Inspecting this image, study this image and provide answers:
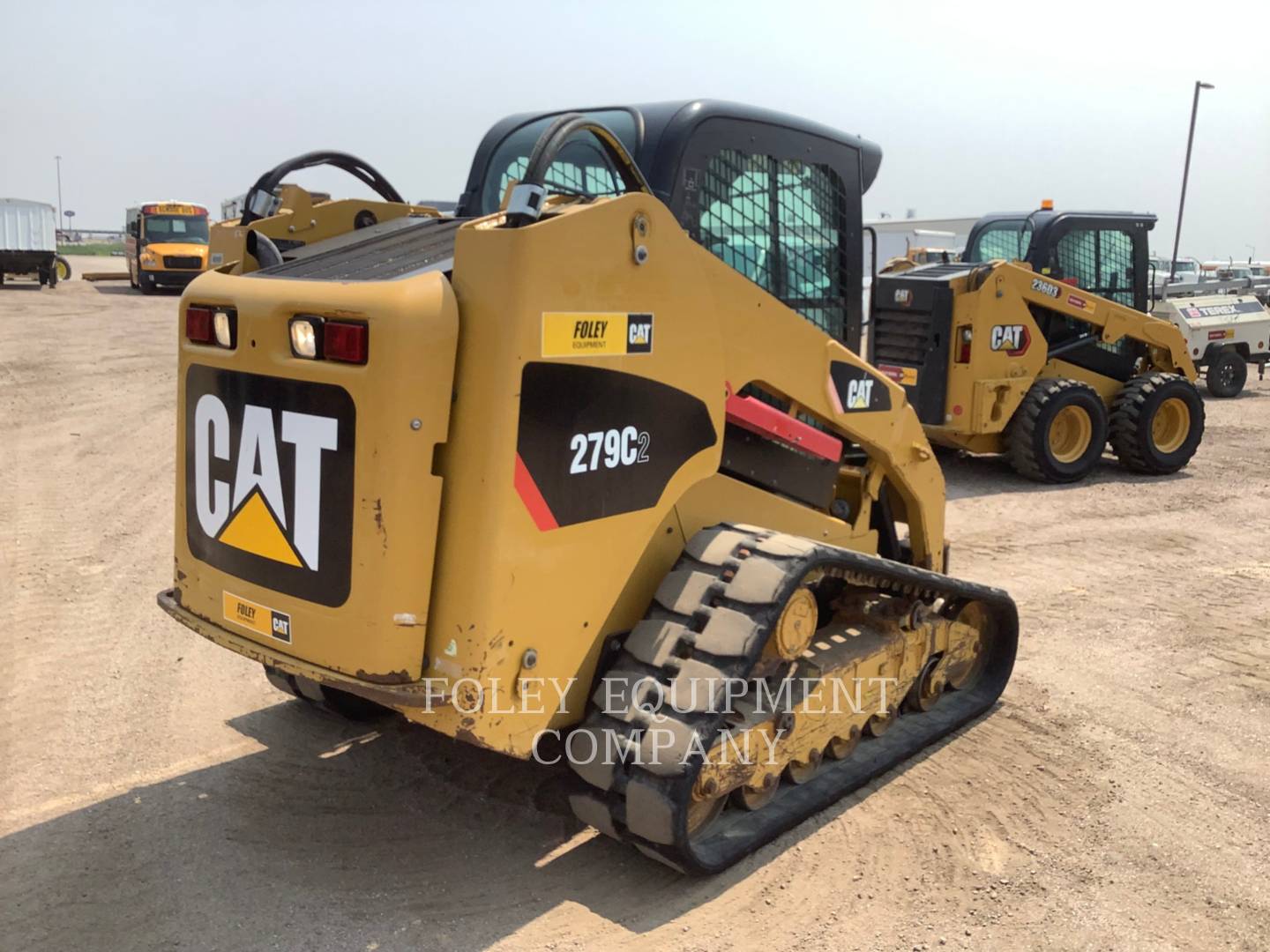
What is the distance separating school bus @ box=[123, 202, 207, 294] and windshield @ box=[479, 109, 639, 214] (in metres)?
26.2

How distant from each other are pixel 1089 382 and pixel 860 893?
27.3 ft

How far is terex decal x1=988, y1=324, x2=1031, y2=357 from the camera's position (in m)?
9.54

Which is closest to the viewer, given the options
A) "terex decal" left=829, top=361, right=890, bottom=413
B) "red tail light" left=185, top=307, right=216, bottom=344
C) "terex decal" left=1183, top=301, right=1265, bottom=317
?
"red tail light" left=185, top=307, right=216, bottom=344

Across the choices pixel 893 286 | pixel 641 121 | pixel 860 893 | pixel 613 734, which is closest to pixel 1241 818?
pixel 860 893

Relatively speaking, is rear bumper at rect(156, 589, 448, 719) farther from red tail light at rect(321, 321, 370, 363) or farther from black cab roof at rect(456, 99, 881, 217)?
black cab roof at rect(456, 99, 881, 217)

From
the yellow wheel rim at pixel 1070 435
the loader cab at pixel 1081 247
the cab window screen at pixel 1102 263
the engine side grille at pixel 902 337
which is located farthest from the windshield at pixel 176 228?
the yellow wheel rim at pixel 1070 435

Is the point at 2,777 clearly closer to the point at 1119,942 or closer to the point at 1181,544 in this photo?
the point at 1119,942

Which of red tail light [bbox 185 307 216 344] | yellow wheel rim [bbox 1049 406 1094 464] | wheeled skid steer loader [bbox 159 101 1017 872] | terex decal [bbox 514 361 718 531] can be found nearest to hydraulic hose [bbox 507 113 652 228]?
wheeled skid steer loader [bbox 159 101 1017 872]

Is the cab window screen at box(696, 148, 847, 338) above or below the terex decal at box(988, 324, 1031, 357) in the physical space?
above

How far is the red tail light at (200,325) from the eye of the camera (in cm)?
333

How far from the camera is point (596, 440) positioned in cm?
317

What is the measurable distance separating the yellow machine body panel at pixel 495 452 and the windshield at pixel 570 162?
0.66m

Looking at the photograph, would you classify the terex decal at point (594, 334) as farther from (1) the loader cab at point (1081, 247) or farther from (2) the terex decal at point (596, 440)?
(1) the loader cab at point (1081, 247)

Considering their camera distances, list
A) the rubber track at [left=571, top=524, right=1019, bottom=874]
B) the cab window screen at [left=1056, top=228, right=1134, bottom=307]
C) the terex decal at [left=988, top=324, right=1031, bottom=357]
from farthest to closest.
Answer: the cab window screen at [left=1056, top=228, right=1134, bottom=307], the terex decal at [left=988, top=324, right=1031, bottom=357], the rubber track at [left=571, top=524, right=1019, bottom=874]
